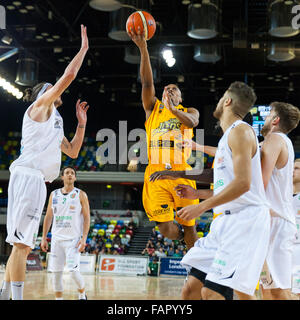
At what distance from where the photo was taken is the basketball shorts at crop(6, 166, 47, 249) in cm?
421

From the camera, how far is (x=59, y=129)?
477 cm

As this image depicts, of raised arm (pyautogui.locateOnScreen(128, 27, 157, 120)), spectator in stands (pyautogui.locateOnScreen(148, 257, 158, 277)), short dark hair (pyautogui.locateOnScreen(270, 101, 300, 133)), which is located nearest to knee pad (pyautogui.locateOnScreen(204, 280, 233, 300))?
short dark hair (pyautogui.locateOnScreen(270, 101, 300, 133))

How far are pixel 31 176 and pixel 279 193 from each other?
7.53 ft

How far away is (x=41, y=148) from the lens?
14.9ft

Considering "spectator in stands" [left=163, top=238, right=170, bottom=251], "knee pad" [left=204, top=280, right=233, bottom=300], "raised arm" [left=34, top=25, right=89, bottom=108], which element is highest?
"raised arm" [left=34, top=25, right=89, bottom=108]

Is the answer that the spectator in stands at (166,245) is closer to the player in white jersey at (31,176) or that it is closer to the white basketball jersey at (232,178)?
the player in white jersey at (31,176)

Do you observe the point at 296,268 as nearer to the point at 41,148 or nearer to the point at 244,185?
the point at 244,185

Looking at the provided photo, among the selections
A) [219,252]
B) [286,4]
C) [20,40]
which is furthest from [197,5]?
[219,252]

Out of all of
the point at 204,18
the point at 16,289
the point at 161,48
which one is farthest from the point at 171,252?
the point at 16,289

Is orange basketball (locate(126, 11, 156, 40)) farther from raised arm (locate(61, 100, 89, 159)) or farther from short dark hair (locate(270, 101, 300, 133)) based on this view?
short dark hair (locate(270, 101, 300, 133))

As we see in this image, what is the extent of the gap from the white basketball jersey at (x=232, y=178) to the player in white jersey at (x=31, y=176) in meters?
1.90

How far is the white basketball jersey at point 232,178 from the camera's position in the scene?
124 inches

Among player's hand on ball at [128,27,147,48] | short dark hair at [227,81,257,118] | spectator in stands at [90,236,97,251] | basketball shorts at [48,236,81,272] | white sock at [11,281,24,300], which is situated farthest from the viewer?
spectator in stands at [90,236,97,251]
